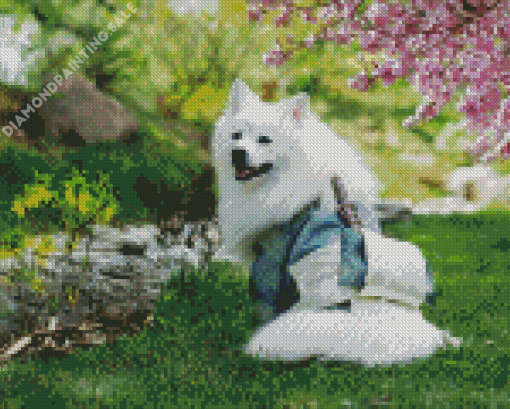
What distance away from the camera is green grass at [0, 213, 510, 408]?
209 cm

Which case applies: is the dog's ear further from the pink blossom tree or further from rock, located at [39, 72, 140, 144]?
rock, located at [39, 72, 140, 144]

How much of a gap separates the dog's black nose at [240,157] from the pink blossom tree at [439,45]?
1059 millimetres

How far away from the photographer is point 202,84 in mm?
4488

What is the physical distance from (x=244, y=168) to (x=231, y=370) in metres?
0.80

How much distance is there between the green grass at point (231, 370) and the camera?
209 cm

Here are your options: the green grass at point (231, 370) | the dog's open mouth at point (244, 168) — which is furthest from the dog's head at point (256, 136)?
the green grass at point (231, 370)

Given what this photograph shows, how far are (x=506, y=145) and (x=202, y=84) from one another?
2.38m

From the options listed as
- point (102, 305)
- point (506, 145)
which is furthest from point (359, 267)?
point (102, 305)

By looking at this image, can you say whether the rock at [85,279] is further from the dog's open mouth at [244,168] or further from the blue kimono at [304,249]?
the dog's open mouth at [244,168]

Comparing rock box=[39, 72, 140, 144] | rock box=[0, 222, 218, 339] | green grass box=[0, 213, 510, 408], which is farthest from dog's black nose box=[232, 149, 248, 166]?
rock box=[39, 72, 140, 144]

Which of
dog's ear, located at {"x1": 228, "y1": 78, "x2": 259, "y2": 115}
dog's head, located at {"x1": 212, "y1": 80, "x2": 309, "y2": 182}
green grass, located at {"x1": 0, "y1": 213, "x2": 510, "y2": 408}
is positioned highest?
dog's ear, located at {"x1": 228, "y1": 78, "x2": 259, "y2": 115}

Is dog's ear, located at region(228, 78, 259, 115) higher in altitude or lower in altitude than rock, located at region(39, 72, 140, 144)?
lower

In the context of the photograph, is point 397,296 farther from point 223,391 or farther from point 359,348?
point 223,391

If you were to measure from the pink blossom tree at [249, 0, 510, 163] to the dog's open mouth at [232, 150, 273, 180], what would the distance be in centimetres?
102
